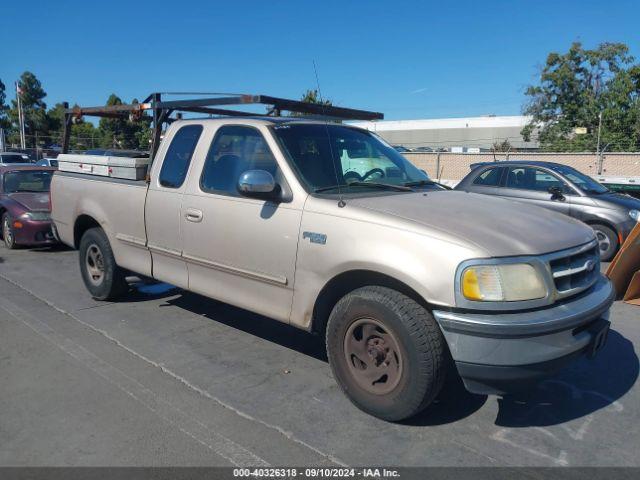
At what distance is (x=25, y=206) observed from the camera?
9.31 m

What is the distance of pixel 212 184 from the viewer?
4.46 metres

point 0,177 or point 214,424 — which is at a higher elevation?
point 0,177

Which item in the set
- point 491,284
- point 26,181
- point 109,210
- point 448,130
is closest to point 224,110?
point 109,210

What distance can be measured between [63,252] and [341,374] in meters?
7.43

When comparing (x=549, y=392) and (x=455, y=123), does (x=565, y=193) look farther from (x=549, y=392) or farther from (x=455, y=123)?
(x=455, y=123)

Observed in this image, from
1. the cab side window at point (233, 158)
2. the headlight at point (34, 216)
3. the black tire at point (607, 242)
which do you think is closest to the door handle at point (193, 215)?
the cab side window at point (233, 158)

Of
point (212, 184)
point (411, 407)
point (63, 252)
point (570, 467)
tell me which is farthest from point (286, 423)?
point (63, 252)

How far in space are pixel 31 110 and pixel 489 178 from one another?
5872 centimetres

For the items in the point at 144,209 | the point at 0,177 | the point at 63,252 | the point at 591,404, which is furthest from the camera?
the point at 0,177

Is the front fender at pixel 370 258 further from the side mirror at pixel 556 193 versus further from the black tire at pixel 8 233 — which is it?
the black tire at pixel 8 233

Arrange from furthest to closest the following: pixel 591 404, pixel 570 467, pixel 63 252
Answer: pixel 63 252 → pixel 591 404 → pixel 570 467

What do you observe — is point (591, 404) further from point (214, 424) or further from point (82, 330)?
point (82, 330)

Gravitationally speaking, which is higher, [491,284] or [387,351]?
[491,284]

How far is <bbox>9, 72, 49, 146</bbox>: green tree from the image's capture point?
55625mm
